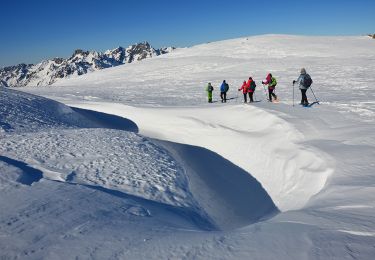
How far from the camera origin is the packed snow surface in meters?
4.95

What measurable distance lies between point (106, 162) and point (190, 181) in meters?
2.65

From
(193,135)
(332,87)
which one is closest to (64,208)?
(193,135)

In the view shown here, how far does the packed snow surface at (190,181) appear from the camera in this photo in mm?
4949

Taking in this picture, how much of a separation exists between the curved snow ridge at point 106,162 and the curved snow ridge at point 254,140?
2.69 metres

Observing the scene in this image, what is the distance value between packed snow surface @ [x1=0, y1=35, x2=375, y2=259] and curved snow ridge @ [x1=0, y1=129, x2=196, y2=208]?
0.15 ft

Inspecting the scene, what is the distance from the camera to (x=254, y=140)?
13352mm

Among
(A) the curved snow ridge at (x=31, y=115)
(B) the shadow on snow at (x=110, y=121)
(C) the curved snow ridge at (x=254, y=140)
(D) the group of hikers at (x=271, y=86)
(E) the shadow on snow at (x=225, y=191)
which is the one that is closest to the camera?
(E) the shadow on snow at (x=225, y=191)

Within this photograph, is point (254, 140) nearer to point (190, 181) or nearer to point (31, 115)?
point (190, 181)

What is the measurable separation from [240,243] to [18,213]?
Result: 3.83 m

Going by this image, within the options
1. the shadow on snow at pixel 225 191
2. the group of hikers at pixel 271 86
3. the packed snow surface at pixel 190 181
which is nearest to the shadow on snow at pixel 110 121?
the packed snow surface at pixel 190 181

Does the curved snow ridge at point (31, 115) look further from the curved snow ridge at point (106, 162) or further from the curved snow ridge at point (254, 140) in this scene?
the curved snow ridge at point (254, 140)

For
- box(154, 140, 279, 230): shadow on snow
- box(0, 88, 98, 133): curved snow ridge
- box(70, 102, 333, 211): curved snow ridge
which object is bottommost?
box(154, 140, 279, 230): shadow on snow

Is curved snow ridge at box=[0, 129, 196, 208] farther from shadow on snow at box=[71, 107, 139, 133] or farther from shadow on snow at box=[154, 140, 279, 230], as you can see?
shadow on snow at box=[71, 107, 139, 133]

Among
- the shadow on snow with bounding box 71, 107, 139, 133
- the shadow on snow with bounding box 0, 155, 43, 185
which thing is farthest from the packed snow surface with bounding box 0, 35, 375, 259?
the shadow on snow with bounding box 71, 107, 139, 133
